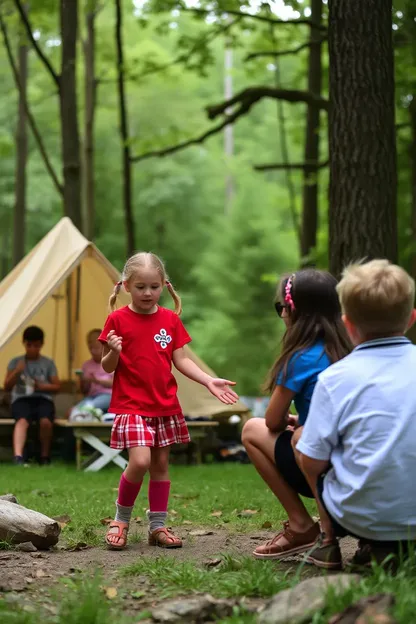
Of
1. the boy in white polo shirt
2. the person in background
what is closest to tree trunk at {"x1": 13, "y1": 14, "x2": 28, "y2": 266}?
the person in background

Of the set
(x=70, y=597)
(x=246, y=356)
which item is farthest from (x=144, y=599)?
(x=246, y=356)

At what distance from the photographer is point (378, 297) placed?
370 cm

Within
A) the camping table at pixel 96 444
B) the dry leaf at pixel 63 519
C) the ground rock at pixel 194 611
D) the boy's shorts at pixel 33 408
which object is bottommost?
the camping table at pixel 96 444

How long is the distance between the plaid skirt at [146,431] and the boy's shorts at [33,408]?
→ 5.30 m

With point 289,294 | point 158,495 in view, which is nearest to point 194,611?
point 289,294

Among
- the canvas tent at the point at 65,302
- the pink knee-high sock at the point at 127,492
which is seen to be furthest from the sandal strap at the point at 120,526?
the canvas tent at the point at 65,302

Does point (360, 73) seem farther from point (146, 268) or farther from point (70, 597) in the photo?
point (70, 597)

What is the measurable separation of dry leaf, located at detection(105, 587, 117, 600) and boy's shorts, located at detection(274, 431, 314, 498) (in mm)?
984

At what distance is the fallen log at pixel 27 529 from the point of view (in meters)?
4.93

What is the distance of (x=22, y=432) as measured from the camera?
10203mm

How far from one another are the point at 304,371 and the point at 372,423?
0.68 metres

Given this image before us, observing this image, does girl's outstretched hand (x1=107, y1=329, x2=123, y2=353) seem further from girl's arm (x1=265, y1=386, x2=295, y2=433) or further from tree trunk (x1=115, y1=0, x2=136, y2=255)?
tree trunk (x1=115, y1=0, x2=136, y2=255)

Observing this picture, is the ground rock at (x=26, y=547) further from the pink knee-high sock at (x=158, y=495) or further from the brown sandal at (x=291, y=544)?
the brown sandal at (x=291, y=544)

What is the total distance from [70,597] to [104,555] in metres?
1.36
